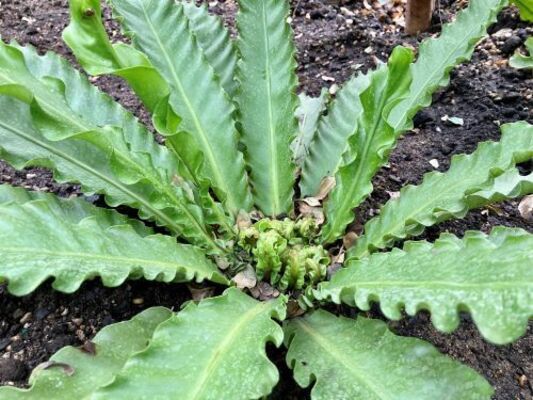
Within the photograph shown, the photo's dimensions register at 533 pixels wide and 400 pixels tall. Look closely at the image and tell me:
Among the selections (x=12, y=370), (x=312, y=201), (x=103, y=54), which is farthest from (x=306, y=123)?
(x=12, y=370)

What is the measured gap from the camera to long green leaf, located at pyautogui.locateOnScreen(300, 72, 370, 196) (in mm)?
1648

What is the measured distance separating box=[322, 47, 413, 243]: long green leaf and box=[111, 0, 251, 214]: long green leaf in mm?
246

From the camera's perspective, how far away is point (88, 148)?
1.45m

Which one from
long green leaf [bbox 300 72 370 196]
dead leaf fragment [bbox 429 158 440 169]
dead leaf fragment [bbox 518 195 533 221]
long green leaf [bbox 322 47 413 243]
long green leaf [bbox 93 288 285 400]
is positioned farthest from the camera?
dead leaf fragment [bbox 429 158 440 169]

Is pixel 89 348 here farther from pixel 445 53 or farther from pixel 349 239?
pixel 445 53

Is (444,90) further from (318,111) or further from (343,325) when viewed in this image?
(343,325)

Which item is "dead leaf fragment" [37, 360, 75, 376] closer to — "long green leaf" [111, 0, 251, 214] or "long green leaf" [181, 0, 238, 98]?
"long green leaf" [111, 0, 251, 214]

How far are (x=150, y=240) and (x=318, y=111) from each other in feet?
2.39

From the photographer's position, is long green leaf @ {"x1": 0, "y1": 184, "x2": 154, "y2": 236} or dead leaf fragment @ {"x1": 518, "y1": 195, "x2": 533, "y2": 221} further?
dead leaf fragment @ {"x1": 518, "y1": 195, "x2": 533, "y2": 221}

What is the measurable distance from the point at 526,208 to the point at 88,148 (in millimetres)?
1158

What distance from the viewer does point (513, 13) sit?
243 cm

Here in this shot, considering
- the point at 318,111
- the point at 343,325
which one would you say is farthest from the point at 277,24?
the point at 343,325

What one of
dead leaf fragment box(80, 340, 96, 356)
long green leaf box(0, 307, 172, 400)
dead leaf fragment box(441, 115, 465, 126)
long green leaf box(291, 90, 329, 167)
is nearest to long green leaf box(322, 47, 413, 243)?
long green leaf box(291, 90, 329, 167)

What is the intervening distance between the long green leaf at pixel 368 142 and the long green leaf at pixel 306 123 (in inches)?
9.4
